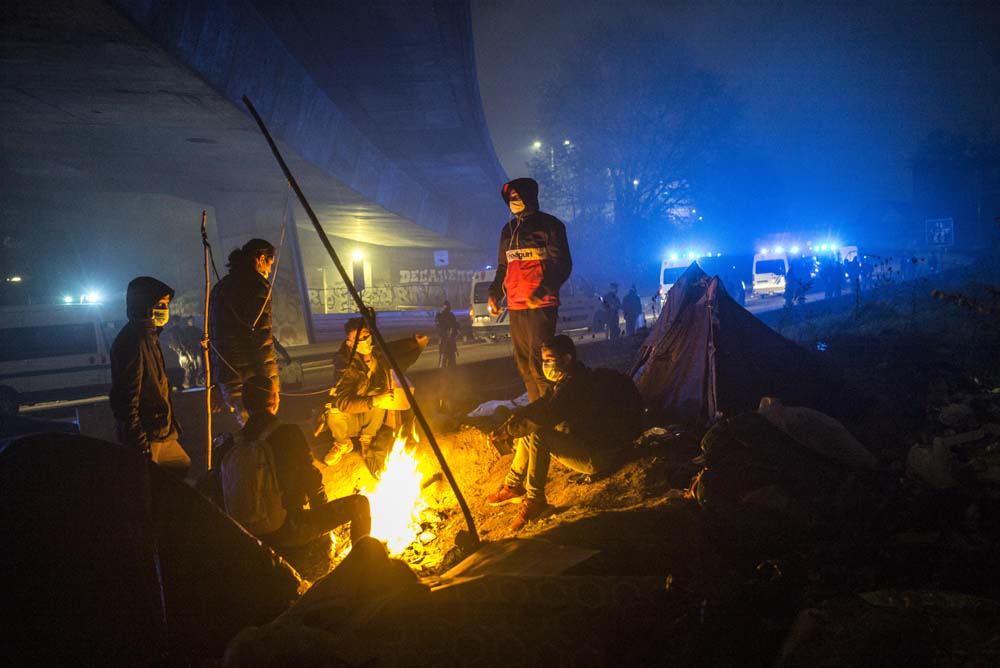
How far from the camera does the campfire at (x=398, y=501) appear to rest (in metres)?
4.73

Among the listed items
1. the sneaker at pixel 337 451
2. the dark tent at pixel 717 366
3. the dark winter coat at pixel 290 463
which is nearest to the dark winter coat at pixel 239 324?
the sneaker at pixel 337 451

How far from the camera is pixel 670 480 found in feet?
A: 13.4

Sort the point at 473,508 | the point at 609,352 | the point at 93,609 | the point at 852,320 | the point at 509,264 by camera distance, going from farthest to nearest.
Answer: the point at 609,352 < the point at 852,320 < the point at 509,264 < the point at 473,508 < the point at 93,609

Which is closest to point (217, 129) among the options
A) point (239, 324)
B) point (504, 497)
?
point (239, 324)

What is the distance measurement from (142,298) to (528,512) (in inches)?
137

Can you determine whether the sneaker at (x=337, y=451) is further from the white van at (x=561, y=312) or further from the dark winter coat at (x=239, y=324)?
the white van at (x=561, y=312)

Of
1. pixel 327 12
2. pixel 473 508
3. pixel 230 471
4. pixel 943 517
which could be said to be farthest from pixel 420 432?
pixel 327 12

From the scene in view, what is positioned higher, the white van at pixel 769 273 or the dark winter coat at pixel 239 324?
the white van at pixel 769 273

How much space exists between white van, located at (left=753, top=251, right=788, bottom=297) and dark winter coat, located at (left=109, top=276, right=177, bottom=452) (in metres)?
31.1

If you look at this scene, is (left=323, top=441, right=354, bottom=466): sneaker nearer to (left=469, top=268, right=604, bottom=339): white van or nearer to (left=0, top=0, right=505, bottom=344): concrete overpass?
(left=0, top=0, right=505, bottom=344): concrete overpass

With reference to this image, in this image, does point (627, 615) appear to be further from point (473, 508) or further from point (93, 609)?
point (473, 508)

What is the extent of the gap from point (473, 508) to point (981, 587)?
3622 mm

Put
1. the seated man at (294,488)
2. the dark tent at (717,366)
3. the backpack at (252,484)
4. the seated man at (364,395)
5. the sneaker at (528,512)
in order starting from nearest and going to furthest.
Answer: the backpack at (252,484), the seated man at (294,488), the sneaker at (528,512), the seated man at (364,395), the dark tent at (717,366)

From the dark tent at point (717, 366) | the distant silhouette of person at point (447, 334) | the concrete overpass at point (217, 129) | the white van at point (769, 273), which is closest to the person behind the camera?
the dark tent at point (717, 366)
